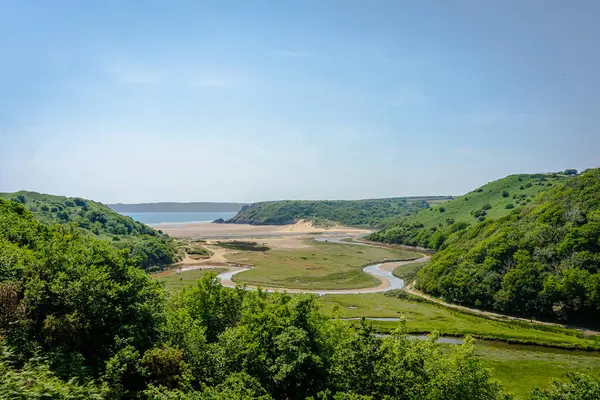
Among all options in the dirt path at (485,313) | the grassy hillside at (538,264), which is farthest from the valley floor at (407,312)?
the grassy hillside at (538,264)

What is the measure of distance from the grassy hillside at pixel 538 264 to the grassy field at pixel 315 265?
1012 inches

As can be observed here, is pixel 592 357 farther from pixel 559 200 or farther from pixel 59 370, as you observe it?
pixel 59 370

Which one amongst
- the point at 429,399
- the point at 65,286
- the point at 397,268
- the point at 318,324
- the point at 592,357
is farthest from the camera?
the point at 397,268

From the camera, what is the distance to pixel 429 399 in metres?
22.5

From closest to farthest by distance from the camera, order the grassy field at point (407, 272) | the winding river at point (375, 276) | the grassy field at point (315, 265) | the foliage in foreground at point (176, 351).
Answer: the foliage in foreground at point (176, 351), the winding river at point (375, 276), the grassy field at point (315, 265), the grassy field at point (407, 272)

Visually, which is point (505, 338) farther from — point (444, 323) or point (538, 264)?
point (538, 264)

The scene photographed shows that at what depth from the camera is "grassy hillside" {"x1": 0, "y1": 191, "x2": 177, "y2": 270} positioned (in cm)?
13438

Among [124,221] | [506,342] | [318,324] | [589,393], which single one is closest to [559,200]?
[506,342]

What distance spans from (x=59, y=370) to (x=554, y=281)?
280 feet

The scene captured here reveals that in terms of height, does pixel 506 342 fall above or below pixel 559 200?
below

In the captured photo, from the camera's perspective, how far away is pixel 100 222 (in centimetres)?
17162

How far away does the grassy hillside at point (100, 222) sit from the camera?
441 ft

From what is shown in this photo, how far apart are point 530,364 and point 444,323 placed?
69.8 ft

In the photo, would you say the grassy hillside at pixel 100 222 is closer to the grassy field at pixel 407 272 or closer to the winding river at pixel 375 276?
the winding river at pixel 375 276
